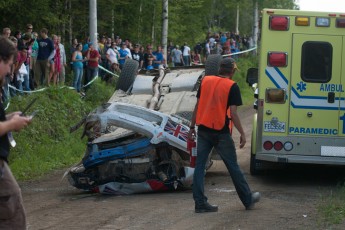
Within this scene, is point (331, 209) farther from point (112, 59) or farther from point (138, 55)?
point (138, 55)

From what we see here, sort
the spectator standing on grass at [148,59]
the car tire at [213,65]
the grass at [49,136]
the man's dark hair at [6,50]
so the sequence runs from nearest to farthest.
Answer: the man's dark hair at [6,50], the car tire at [213,65], the grass at [49,136], the spectator standing on grass at [148,59]

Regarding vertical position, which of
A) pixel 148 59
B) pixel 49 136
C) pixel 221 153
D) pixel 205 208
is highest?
pixel 221 153

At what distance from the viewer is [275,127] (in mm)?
11773

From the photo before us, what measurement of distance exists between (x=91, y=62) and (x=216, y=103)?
12819 mm

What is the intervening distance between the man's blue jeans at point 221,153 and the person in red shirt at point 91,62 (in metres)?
12.4

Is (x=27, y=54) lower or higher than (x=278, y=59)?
lower

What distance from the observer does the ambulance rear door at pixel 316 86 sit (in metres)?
11.7

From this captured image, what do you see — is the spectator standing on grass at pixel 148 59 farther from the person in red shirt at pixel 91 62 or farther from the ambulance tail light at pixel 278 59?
the ambulance tail light at pixel 278 59

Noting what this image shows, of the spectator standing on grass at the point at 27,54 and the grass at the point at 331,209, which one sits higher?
the spectator standing on grass at the point at 27,54

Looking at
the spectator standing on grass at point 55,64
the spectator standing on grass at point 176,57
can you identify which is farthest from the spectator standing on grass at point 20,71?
the spectator standing on grass at point 176,57

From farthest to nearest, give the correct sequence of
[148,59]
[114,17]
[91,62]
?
1. [114,17]
2. [148,59]
3. [91,62]

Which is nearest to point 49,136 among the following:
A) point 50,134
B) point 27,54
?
point 50,134

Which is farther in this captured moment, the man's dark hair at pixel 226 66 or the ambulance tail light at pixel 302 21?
the ambulance tail light at pixel 302 21

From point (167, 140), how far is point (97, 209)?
163 centimetres
